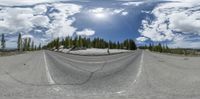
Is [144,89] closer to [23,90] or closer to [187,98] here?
[187,98]

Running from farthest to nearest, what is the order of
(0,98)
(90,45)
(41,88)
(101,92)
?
(90,45)
(41,88)
(101,92)
(0,98)

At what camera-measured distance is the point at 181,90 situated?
414 inches

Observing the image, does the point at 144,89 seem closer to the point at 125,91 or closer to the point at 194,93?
the point at 125,91

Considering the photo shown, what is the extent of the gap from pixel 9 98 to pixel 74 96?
6.00ft

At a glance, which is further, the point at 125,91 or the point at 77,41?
the point at 77,41

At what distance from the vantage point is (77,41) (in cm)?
19050

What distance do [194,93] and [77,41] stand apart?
18156 cm

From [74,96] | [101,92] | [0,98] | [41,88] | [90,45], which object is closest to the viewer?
[0,98]

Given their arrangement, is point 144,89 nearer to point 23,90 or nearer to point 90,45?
point 23,90

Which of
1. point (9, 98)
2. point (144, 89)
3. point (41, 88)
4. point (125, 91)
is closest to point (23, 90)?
point (41, 88)

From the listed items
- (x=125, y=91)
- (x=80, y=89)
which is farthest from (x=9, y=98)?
(x=125, y=91)

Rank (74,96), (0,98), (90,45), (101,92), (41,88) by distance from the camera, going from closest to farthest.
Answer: (0,98) < (74,96) < (101,92) < (41,88) < (90,45)

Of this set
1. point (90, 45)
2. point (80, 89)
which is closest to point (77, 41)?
A: point (90, 45)

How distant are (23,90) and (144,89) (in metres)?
3.97
